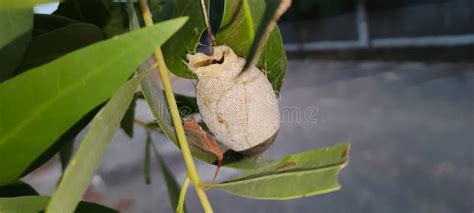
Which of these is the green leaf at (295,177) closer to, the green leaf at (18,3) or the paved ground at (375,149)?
the green leaf at (18,3)

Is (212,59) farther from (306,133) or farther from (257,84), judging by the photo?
(306,133)

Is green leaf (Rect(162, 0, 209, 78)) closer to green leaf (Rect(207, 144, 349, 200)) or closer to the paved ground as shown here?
green leaf (Rect(207, 144, 349, 200))

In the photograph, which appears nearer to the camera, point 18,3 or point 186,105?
point 18,3

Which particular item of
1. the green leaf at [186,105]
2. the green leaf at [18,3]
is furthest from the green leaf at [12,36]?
the green leaf at [186,105]

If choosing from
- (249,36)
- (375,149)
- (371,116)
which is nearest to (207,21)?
(249,36)

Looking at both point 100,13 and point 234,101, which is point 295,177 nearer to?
point 234,101

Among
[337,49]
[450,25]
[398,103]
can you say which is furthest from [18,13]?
[337,49]
